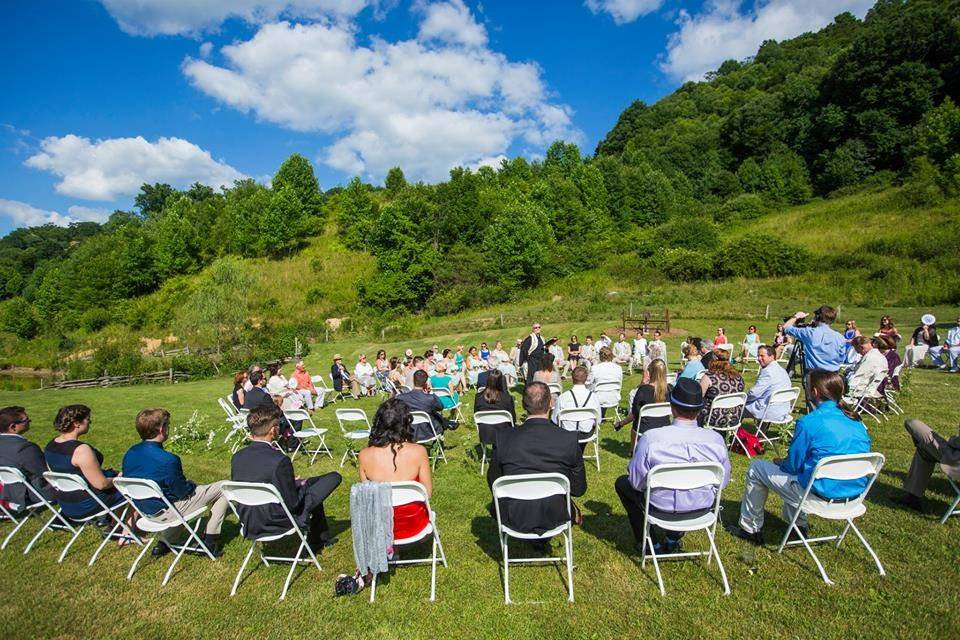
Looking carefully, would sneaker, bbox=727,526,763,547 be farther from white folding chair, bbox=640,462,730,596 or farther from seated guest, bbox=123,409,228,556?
seated guest, bbox=123,409,228,556

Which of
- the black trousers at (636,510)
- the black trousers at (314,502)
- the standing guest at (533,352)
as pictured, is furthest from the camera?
the standing guest at (533,352)

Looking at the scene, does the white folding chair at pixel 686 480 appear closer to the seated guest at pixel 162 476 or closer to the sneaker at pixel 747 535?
the sneaker at pixel 747 535

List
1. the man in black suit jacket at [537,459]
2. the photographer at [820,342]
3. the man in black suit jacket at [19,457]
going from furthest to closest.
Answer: the photographer at [820,342]
the man in black suit jacket at [19,457]
the man in black suit jacket at [537,459]

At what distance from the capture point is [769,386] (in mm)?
7027

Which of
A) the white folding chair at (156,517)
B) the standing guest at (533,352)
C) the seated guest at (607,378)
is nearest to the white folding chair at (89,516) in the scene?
the white folding chair at (156,517)

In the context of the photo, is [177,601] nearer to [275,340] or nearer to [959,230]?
[275,340]

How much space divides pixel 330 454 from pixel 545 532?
5.36 meters

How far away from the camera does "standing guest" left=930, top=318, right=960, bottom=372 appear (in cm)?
1282

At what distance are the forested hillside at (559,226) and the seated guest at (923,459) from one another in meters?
30.6

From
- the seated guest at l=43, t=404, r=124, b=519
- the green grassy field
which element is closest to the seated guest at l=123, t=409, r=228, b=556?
the green grassy field

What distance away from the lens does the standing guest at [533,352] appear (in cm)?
1124

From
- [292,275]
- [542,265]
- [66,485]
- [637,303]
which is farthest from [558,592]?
[292,275]

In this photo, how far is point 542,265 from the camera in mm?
48750

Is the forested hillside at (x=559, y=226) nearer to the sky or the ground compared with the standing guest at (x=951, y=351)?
nearer to the sky
